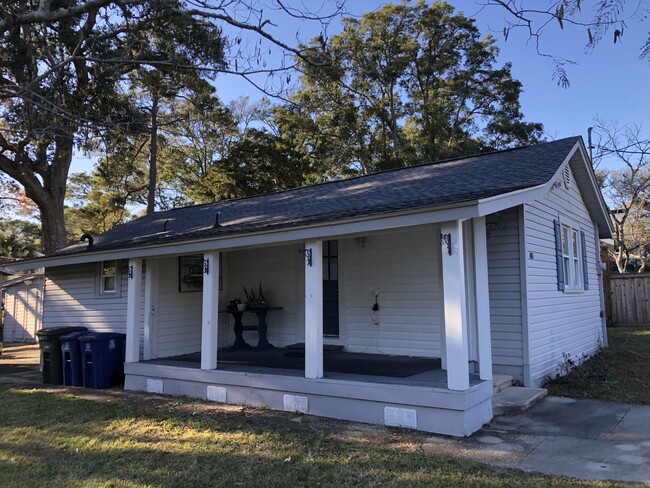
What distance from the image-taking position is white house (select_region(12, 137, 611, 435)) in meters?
5.54

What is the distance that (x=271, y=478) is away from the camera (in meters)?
4.06

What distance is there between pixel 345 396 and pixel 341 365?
135cm

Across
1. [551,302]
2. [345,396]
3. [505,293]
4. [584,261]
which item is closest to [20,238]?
[345,396]

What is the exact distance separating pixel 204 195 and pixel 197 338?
15.5m

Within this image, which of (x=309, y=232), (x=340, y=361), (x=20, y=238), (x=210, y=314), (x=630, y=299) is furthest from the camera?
(x=20, y=238)

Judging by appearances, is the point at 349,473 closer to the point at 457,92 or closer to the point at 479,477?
the point at 479,477

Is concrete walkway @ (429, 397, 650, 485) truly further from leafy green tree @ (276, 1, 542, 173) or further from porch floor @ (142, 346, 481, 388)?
leafy green tree @ (276, 1, 542, 173)

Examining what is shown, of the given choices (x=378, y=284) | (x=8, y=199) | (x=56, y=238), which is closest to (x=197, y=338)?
(x=378, y=284)

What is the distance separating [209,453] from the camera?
470 centimetres

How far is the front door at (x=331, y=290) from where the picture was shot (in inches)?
354

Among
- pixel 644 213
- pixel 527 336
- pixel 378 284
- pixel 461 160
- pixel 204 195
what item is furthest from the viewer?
pixel 644 213

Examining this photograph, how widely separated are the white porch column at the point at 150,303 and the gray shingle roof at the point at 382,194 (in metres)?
0.58

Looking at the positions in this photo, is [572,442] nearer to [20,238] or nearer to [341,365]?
[341,365]

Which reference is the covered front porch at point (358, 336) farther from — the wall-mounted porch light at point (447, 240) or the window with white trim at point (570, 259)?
the window with white trim at point (570, 259)
